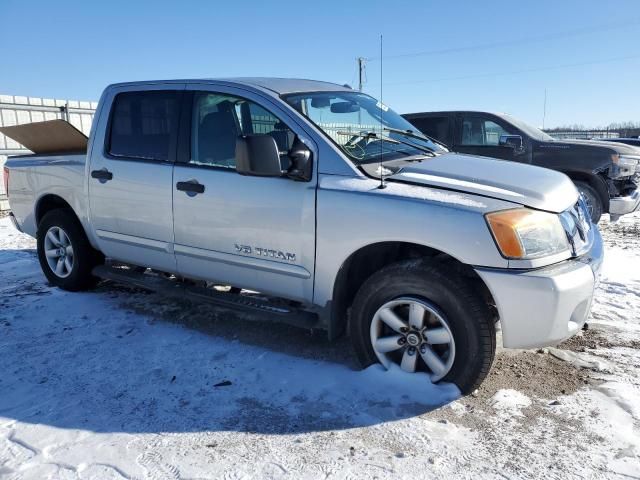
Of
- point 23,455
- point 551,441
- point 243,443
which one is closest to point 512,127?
point 551,441

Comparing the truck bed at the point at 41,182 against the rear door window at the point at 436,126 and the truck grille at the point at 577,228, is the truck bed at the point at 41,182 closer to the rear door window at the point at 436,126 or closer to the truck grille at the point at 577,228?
the truck grille at the point at 577,228

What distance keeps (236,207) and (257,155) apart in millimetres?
498

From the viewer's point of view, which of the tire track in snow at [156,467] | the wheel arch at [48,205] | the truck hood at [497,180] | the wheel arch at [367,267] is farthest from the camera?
the wheel arch at [48,205]

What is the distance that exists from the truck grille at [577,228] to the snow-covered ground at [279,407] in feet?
2.85

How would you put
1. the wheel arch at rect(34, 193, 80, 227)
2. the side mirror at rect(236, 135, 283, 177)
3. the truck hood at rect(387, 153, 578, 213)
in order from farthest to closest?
the wheel arch at rect(34, 193, 80, 227), the side mirror at rect(236, 135, 283, 177), the truck hood at rect(387, 153, 578, 213)

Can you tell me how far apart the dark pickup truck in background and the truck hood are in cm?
454

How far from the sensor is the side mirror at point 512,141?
25.0 feet

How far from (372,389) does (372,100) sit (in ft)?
8.12

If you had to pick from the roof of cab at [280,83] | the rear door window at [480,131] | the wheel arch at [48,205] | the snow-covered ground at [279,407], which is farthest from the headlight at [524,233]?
the rear door window at [480,131]

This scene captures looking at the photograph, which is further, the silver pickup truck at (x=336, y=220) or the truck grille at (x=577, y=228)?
the truck grille at (x=577, y=228)

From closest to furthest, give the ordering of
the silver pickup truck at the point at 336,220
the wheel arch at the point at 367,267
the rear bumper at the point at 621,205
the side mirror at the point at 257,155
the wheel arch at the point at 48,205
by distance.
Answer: the silver pickup truck at the point at 336,220, the wheel arch at the point at 367,267, the side mirror at the point at 257,155, the wheel arch at the point at 48,205, the rear bumper at the point at 621,205

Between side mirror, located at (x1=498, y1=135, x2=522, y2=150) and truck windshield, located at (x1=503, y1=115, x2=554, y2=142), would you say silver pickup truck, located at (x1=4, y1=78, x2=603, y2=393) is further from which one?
truck windshield, located at (x1=503, y1=115, x2=554, y2=142)

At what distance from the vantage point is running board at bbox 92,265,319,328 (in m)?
3.40

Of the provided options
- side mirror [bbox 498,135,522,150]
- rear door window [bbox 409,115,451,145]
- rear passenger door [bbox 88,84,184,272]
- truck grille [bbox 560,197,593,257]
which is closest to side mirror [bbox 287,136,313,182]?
rear passenger door [bbox 88,84,184,272]
